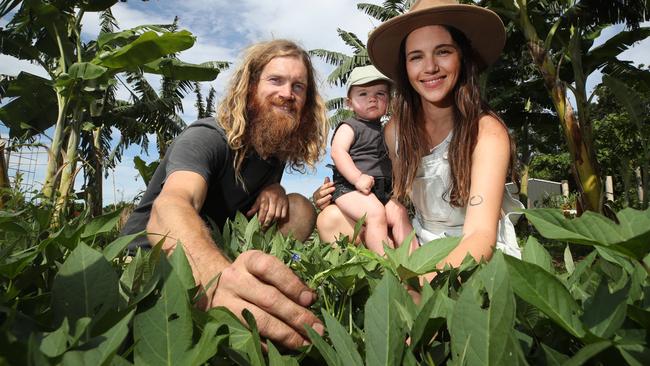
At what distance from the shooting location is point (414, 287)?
0.70m

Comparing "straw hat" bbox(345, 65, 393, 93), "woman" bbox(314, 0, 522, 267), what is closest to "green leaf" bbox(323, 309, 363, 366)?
"woman" bbox(314, 0, 522, 267)

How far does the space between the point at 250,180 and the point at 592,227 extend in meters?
2.12

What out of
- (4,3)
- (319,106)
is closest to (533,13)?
(319,106)

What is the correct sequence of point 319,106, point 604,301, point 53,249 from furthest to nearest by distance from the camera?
1. point 319,106
2. point 53,249
3. point 604,301

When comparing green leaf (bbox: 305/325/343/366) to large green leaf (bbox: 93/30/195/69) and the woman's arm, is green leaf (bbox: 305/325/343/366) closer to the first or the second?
the woman's arm

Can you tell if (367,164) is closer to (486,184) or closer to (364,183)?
(364,183)

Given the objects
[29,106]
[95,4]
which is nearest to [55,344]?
[95,4]

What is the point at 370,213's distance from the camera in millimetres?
2619

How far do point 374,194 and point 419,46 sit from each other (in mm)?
986

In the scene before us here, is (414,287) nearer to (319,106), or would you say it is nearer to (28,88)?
(319,106)

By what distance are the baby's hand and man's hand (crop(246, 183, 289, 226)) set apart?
0.55m

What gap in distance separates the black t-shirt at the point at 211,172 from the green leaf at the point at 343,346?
59.7 inches

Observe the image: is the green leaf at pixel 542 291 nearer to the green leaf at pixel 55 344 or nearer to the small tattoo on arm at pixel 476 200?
the green leaf at pixel 55 344

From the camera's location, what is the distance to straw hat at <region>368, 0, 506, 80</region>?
220 cm
